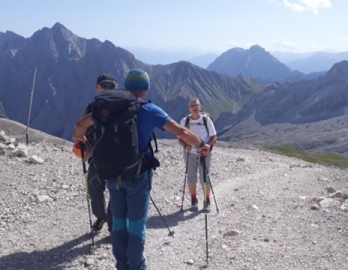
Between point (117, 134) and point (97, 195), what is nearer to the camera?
point (117, 134)

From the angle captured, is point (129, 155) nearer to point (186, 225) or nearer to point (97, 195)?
point (97, 195)

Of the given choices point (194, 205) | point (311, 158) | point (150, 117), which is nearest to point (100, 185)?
point (150, 117)

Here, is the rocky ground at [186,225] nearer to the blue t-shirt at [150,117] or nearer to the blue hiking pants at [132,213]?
the blue hiking pants at [132,213]

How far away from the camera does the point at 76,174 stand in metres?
15.6

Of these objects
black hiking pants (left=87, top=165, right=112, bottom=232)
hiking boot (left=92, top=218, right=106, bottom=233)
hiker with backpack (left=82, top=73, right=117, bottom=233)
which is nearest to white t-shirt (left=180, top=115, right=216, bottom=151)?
hiker with backpack (left=82, top=73, right=117, bottom=233)

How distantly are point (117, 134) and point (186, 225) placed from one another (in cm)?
530

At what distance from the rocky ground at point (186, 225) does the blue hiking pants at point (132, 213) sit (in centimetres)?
166

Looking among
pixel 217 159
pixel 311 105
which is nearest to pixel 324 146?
pixel 311 105

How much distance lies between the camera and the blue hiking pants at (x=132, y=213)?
6.58 meters

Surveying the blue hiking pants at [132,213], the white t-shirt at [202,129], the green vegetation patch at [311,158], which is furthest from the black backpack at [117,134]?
the green vegetation patch at [311,158]

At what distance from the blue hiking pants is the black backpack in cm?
26

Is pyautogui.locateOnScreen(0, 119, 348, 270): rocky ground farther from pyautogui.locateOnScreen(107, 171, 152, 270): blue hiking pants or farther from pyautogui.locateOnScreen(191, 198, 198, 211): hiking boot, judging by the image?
pyautogui.locateOnScreen(107, 171, 152, 270): blue hiking pants

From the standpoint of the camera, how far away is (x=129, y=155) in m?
6.32

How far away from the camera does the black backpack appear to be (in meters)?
Result: 6.21
